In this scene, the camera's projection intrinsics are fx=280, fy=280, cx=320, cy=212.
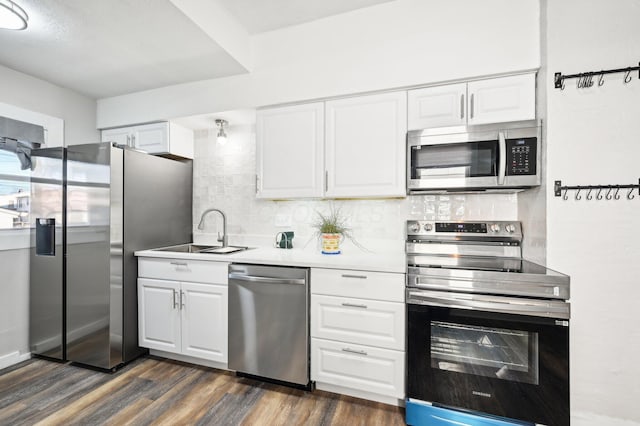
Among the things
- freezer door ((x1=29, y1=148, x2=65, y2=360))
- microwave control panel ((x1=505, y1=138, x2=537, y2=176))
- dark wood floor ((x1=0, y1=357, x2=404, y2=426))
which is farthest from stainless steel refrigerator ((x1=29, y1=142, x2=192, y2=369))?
microwave control panel ((x1=505, y1=138, x2=537, y2=176))

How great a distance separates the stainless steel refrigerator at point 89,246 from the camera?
2180mm

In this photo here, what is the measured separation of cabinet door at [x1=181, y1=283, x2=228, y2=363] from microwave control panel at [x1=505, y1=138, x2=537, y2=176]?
6.97ft

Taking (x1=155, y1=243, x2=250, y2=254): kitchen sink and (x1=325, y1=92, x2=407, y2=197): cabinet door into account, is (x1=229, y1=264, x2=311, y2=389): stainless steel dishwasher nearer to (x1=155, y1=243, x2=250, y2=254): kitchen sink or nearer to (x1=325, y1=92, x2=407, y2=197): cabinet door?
(x1=155, y1=243, x2=250, y2=254): kitchen sink

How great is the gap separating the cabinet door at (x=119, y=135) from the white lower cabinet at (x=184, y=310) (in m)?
1.33

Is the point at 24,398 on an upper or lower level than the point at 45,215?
lower

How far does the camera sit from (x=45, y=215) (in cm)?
237

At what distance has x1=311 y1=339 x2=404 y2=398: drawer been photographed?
1711 mm

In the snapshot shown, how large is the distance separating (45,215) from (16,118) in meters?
0.85

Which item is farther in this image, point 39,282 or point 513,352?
point 39,282

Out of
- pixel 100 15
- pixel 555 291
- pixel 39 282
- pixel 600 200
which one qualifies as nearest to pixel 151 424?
pixel 39 282

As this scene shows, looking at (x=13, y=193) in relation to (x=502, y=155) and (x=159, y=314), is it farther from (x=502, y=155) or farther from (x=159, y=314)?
(x=502, y=155)

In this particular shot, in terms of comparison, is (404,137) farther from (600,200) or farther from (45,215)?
(45,215)

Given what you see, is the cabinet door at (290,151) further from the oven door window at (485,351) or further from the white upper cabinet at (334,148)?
the oven door window at (485,351)

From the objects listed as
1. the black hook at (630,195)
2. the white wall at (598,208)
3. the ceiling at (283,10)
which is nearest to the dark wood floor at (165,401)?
the white wall at (598,208)
